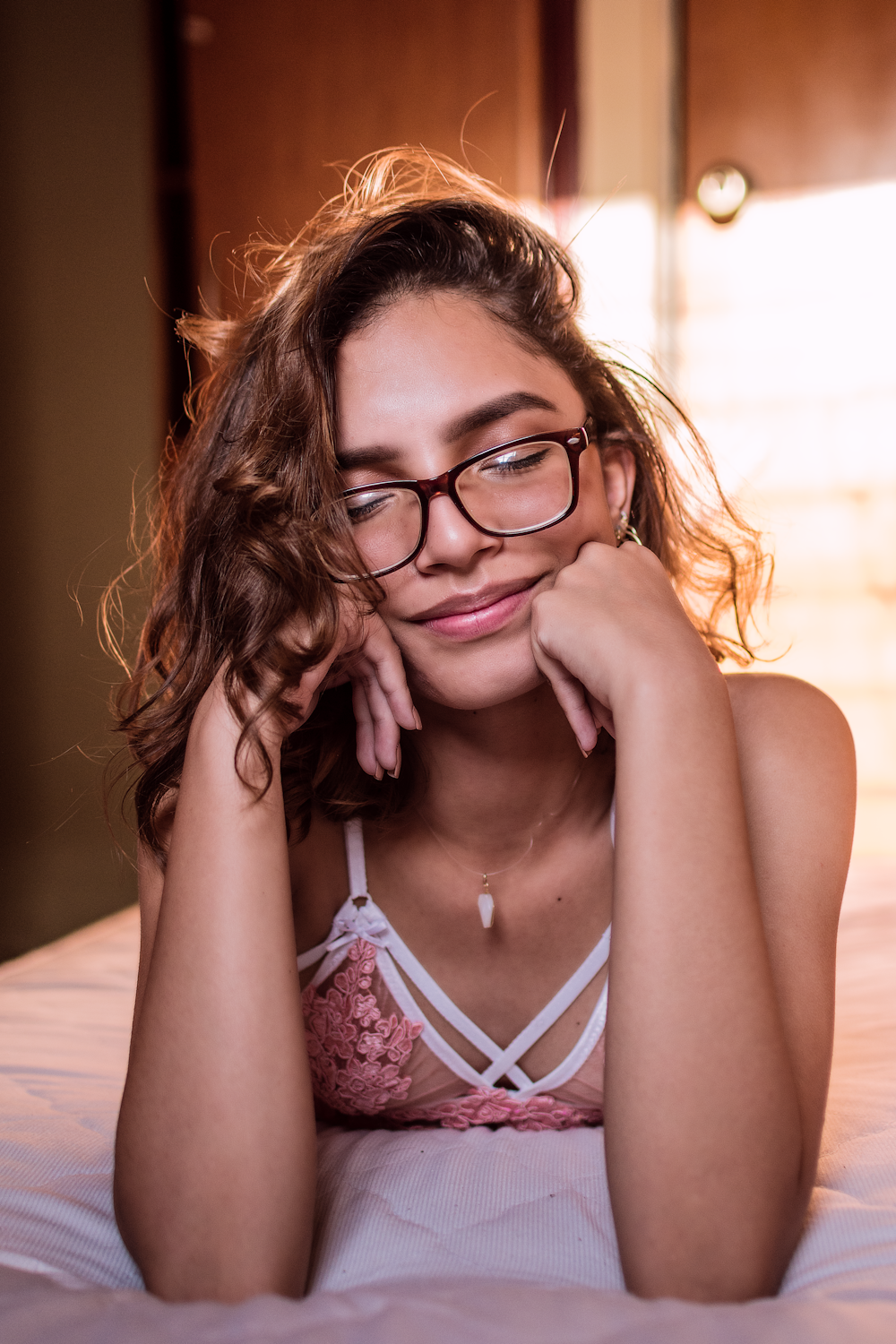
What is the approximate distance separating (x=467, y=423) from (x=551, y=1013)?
613mm

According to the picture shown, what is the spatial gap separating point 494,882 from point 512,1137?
278 millimetres

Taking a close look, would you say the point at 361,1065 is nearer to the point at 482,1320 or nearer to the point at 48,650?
the point at 482,1320

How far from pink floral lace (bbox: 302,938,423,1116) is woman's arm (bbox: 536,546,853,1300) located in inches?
14.3

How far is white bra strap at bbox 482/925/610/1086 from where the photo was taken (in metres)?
1.09

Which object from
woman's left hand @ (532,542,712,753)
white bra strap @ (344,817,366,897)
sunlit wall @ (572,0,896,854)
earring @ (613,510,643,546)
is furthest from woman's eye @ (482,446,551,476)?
sunlit wall @ (572,0,896,854)

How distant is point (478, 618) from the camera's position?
3.34ft

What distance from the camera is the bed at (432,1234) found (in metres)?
0.61

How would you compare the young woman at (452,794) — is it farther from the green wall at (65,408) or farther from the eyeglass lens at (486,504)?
the green wall at (65,408)

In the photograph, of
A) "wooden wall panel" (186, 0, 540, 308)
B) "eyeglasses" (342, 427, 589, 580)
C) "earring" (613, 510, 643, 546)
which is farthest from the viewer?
"wooden wall panel" (186, 0, 540, 308)

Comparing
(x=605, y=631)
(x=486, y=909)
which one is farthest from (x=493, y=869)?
(x=605, y=631)

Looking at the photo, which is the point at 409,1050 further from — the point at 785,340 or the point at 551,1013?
the point at 785,340

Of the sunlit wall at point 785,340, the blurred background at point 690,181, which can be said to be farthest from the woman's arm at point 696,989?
the sunlit wall at point 785,340

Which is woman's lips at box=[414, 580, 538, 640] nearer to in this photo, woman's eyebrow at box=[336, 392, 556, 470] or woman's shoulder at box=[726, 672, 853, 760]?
woman's eyebrow at box=[336, 392, 556, 470]

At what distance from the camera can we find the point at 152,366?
2541 mm
